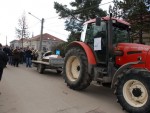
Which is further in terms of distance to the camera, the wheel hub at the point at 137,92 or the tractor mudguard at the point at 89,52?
the tractor mudguard at the point at 89,52

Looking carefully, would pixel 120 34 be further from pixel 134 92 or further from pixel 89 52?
pixel 134 92

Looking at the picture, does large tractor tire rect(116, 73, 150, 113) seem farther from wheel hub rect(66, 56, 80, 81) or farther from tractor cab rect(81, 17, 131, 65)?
wheel hub rect(66, 56, 80, 81)

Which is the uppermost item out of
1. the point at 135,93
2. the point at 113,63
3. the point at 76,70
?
the point at 113,63

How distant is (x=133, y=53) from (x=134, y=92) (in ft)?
4.81

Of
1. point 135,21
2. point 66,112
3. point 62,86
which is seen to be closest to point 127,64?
point 66,112

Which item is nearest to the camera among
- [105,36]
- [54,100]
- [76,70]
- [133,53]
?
[133,53]

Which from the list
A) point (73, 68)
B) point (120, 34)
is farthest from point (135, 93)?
point (73, 68)

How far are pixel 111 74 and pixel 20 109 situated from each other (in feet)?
10.7

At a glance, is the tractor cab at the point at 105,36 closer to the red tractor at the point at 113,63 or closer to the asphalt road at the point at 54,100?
the red tractor at the point at 113,63

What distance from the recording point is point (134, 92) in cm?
732

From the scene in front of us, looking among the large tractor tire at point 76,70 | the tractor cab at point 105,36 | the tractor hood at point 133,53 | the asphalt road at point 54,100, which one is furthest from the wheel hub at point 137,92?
the large tractor tire at point 76,70

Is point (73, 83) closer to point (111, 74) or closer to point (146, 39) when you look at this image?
point (111, 74)

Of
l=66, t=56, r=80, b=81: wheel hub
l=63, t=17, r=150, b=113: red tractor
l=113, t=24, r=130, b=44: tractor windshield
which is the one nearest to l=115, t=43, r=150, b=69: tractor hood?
l=63, t=17, r=150, b=113: red tractor

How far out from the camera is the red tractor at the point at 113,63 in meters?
7.23
